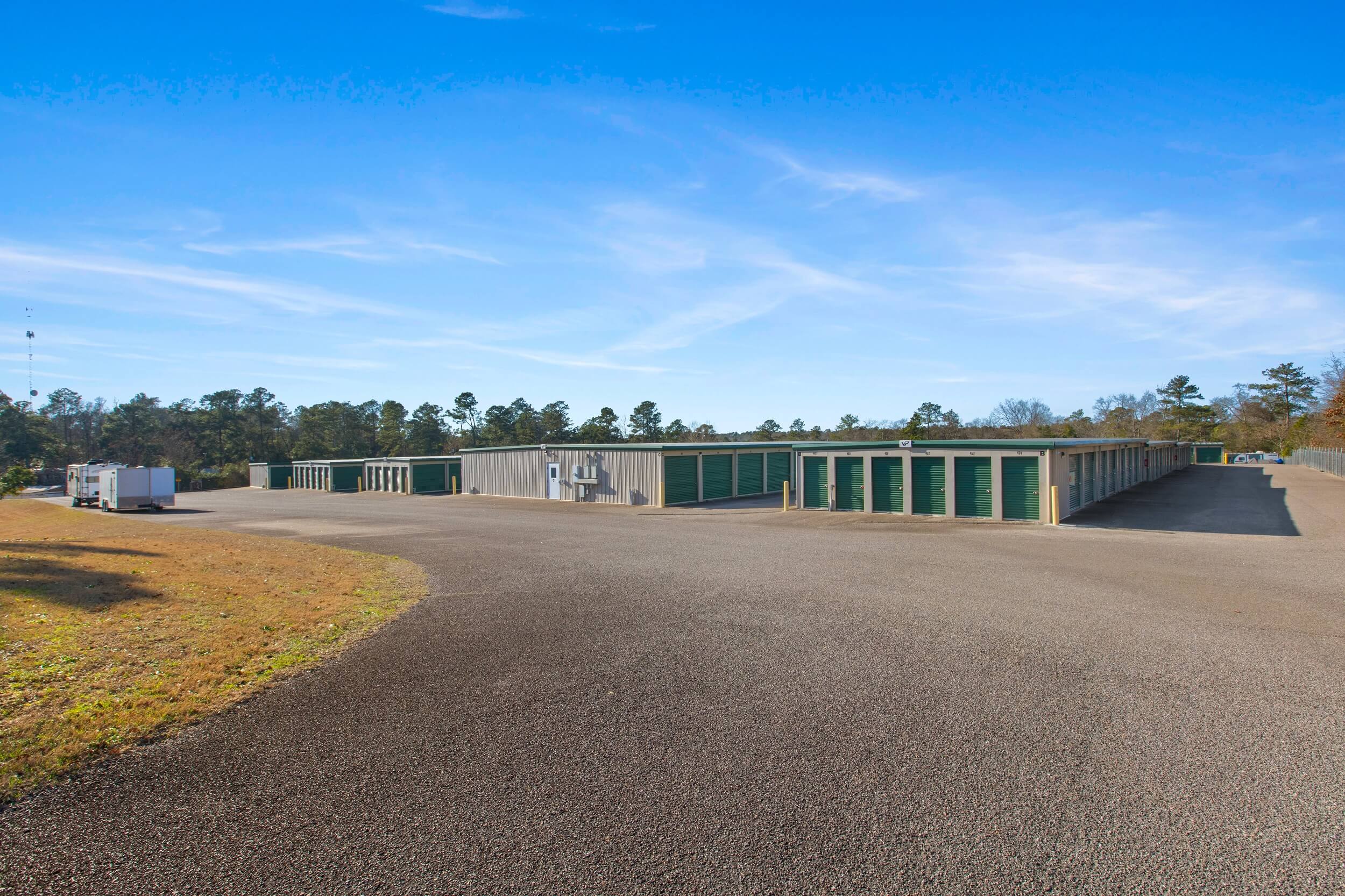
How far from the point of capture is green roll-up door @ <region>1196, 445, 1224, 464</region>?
237 feet

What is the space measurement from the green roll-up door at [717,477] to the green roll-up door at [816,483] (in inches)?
266

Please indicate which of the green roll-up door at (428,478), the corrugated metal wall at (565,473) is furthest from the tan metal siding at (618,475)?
the green roll-up door at (428,478)

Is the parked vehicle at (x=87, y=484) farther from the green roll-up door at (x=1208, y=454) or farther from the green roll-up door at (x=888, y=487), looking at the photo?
the green roll-up door at (x=1208, y=454)

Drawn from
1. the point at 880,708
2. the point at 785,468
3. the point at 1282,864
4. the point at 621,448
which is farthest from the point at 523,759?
the point at 785,468

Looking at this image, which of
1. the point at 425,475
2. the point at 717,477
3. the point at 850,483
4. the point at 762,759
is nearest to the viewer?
the point at 762,759

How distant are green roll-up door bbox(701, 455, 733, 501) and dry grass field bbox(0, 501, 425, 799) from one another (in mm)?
17897

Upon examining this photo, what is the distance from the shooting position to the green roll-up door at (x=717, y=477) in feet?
103

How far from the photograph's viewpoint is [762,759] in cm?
479

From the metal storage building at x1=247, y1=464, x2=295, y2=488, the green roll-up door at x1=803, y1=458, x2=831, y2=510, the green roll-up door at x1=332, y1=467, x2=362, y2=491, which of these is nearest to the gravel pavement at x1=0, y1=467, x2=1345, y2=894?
the green roll-up door at x1=803, y1=458, x2=831, y2=510

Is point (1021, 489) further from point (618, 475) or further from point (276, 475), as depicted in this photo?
point (276, 475)

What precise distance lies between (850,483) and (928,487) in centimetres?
276

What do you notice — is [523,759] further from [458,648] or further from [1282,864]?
[1282,864]

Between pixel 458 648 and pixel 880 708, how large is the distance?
4566 mm

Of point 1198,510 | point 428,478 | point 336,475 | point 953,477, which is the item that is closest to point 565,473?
point 428,478
